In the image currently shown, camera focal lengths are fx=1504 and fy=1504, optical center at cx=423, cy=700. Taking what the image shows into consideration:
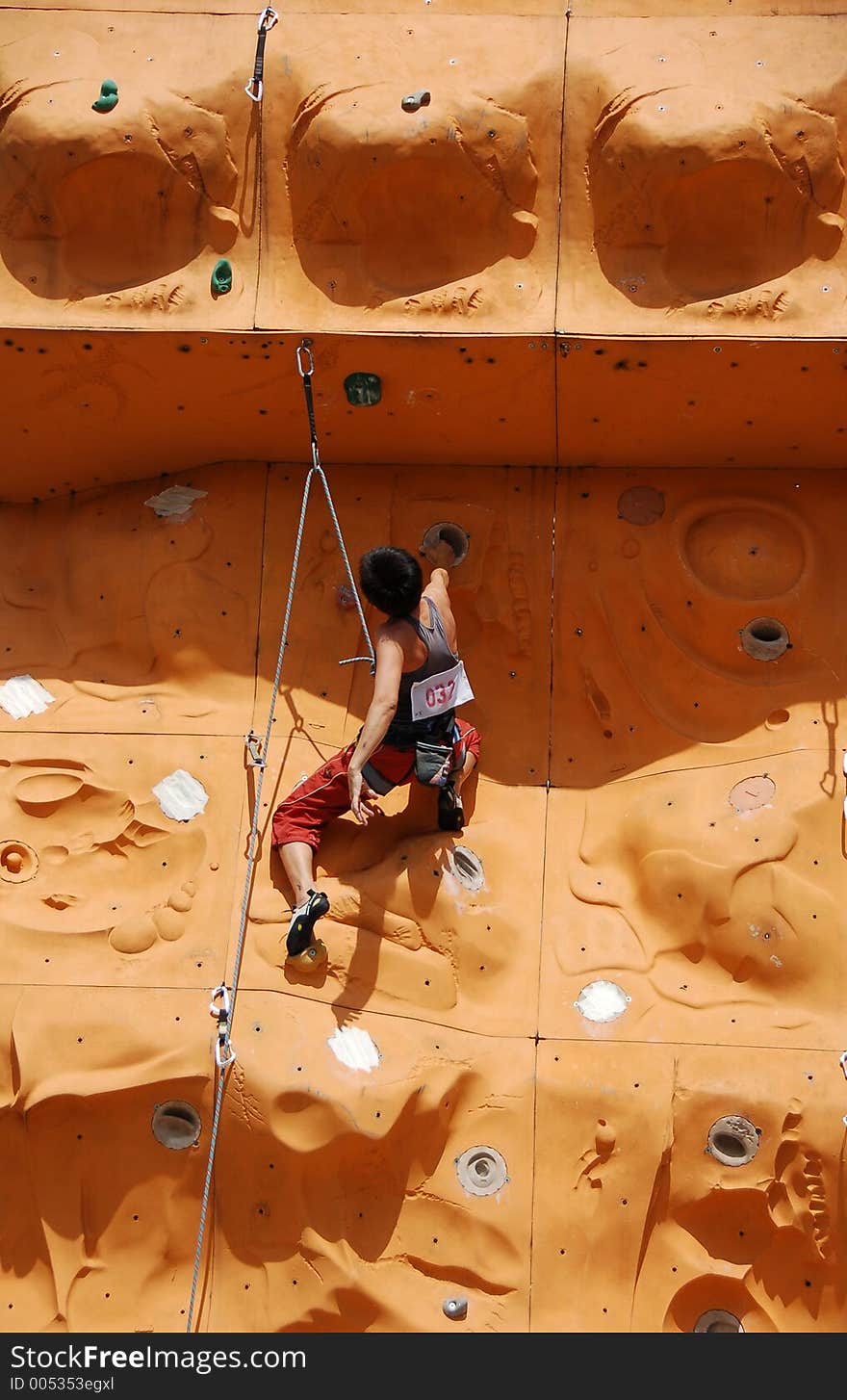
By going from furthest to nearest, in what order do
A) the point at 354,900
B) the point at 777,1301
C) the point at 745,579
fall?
the point at 745,579
the point at 354,900
the point at 777,1301

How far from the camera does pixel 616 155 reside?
18.3 feet

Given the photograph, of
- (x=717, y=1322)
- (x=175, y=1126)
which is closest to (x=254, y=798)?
(x=175, y=1126)

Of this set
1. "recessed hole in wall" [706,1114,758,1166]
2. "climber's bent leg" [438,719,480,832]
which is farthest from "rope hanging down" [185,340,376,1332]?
"recessed hole in wall" [706,1114,758,1166]

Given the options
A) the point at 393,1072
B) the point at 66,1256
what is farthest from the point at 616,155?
the point at 66,1256

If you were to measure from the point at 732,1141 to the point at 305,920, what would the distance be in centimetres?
166

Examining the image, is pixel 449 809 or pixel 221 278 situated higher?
pixel 221 278

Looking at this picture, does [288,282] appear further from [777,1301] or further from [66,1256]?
[777,1301]

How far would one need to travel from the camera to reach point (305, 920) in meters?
5.16

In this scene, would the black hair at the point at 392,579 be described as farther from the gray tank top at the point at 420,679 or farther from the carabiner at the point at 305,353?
the carabiner at the point at 305,353

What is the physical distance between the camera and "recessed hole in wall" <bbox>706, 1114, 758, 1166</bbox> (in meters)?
5.17

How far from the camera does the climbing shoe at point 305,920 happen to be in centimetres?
514

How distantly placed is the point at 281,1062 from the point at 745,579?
2.58 meters

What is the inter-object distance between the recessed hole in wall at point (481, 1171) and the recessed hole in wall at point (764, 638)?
215cm

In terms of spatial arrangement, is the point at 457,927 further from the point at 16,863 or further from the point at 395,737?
the point at 16,863
